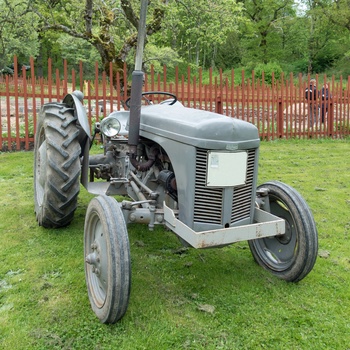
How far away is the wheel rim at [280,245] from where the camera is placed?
3.26 m

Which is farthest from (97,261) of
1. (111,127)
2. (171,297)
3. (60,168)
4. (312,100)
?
(312,100)

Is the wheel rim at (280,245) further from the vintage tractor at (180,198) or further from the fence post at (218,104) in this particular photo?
the fence post at (218,104)

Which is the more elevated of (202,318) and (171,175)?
(171,175)

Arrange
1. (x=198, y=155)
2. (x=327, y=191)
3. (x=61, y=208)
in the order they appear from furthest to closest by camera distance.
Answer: (x=327, y=191) < (x=61, y=208) < (x=198, y=155)

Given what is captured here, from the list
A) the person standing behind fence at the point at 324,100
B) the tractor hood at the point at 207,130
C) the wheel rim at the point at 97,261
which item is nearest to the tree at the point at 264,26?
the person standing behind fence at the point at 324,100

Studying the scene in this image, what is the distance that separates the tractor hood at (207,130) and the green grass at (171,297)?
116 centimetres

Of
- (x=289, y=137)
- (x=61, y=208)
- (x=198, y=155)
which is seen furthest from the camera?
(x=289, y=137)

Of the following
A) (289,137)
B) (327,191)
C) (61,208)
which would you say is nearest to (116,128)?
(61,208)

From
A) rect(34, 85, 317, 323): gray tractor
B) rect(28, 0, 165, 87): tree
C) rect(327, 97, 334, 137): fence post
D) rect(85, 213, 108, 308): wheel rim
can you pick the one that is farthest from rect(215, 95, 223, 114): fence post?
rect(85, 213, 108, 308): wheel rim

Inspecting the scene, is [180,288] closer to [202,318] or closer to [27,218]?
[202,318]

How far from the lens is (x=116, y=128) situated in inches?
150

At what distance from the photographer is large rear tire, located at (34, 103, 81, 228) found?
11.6 feet

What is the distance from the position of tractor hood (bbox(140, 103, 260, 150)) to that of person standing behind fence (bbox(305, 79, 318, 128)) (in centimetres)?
977

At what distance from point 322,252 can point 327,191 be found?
95.4 inches
